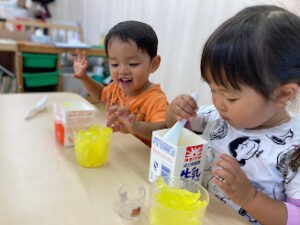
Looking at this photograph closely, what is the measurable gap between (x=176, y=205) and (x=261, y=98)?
0.26 m

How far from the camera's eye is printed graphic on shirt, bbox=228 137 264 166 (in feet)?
2.15

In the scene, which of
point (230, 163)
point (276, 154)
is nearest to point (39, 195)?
point (230, 163)

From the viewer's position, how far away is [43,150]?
0.72 meters

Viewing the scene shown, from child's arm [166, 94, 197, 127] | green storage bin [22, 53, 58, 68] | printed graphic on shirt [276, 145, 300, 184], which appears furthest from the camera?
green storage bin [22, 53, 58, 68]

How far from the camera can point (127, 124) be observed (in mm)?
797

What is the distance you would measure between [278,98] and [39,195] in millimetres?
489

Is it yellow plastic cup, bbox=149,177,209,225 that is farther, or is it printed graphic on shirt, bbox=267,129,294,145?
printed graphic on shirt, bbox=267,129,294,145

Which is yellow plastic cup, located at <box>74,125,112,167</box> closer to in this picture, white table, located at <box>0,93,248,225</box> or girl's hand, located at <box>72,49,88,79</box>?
white table, located at <box>0,93,248,225</box>

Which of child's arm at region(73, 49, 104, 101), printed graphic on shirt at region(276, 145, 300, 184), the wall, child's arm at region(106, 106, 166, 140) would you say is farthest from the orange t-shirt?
the wall

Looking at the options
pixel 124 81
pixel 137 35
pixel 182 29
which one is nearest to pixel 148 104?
pixel 124 81

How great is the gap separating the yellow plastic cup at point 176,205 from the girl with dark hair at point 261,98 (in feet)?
0.19

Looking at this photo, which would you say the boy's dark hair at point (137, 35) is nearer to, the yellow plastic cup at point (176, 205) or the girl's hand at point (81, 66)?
the girl's hand at point (81, 66)

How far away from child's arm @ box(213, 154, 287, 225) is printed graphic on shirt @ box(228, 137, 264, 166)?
0.39 feet

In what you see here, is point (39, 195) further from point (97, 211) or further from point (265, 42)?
point (265, 42)
